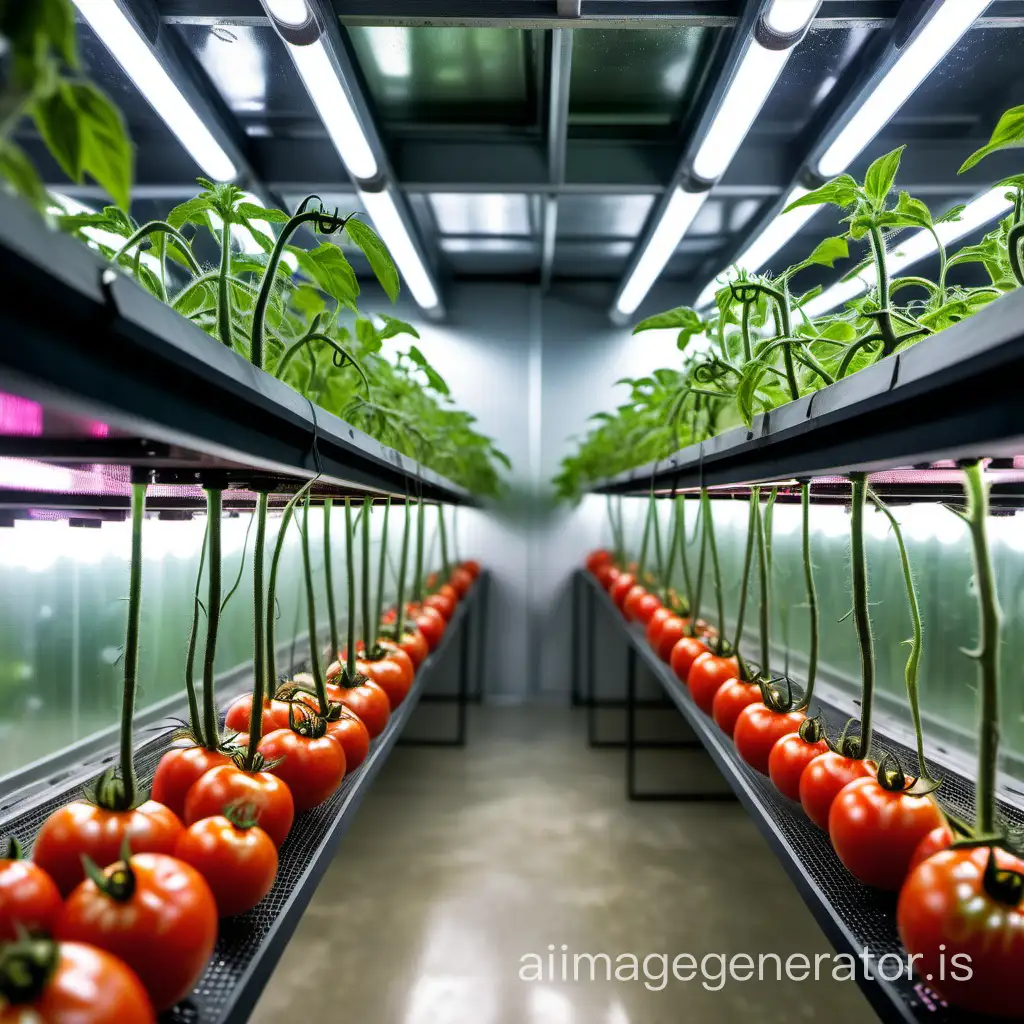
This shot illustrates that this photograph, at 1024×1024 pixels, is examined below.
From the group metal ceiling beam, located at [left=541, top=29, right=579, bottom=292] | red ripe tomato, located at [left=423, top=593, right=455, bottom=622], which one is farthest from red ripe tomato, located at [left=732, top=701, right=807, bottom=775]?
metal ceiling beam, located at [left=541, top=29, right=579, bottom=292]

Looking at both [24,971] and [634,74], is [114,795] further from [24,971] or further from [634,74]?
[634,74]

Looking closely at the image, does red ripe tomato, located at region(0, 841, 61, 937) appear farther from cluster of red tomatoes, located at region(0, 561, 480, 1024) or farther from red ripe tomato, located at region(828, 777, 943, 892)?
red ripe tomato, located at region(828, 777, 943, 892)

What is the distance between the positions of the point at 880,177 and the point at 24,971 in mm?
1327

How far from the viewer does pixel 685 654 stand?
6.79ft

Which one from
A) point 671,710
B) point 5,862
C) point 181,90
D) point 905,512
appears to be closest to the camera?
point 5,862

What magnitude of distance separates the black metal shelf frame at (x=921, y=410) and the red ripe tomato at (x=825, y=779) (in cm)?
44

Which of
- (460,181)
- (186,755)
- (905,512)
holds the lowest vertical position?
(186,755)

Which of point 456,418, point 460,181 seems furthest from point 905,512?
point 460,181

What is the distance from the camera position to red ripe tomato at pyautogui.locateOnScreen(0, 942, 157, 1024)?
0.52m

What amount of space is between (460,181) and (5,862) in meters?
3.50

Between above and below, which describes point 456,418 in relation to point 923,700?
above

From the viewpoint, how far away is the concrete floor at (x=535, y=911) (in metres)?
2.01

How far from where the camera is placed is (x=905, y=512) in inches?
73.6

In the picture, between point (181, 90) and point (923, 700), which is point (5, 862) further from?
point (181, 90)
